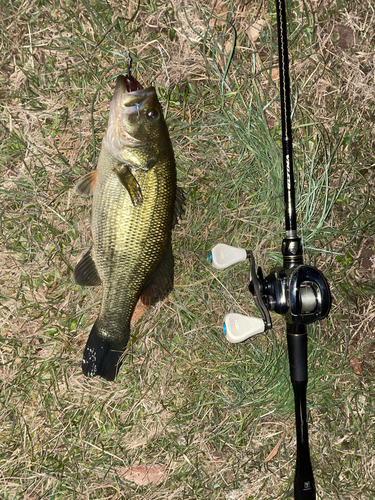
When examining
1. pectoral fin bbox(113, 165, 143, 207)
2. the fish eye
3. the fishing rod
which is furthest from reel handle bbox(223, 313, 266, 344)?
the fish eye

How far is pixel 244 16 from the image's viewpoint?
8.89ft

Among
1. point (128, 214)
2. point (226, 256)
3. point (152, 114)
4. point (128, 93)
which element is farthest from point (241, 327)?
point (128, 93)

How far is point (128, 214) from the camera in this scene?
7.18 feet

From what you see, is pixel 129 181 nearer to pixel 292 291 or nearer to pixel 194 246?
pixel 194 246

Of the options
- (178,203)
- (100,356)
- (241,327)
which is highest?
(178,203)

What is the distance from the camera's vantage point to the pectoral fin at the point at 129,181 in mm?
2115

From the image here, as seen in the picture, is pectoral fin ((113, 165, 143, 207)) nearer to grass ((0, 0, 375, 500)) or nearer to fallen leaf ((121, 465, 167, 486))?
grass ((0, 0, 375, 500))

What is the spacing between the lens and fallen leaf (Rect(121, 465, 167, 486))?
9.31ft

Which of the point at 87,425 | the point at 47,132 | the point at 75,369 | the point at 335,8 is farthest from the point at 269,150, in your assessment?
the point at 87,425

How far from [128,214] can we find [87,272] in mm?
559

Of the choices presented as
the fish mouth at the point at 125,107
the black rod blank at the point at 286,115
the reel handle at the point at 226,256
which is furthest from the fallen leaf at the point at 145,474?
the fish mouth at the point at 125,107

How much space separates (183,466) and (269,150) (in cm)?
249

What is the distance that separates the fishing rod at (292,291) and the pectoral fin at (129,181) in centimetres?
75

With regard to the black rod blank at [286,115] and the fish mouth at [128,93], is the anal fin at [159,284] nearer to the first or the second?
the black rod blank at [286,115]
